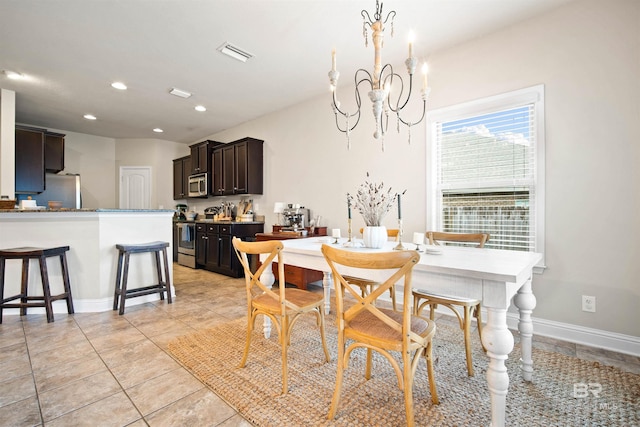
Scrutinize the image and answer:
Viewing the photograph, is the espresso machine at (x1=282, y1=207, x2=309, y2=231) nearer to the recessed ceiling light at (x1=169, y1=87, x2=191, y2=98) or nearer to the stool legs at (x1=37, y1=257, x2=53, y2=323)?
the recessed ceiling light at (x1=169, y1=87, x2=191, y2=98)

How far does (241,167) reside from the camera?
508 centimetres

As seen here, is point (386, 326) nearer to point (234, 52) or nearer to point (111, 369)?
point (111, 369)

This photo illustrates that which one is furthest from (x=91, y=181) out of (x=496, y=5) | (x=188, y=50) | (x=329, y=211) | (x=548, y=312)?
(x=548, y=312)

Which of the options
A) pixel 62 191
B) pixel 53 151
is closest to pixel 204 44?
pixel 53 151

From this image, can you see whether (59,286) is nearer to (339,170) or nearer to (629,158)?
(339,170)

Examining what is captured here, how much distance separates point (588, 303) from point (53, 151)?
24.7ft

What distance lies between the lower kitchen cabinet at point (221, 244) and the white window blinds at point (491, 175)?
3050 mm

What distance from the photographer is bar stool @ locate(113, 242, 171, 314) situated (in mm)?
3014

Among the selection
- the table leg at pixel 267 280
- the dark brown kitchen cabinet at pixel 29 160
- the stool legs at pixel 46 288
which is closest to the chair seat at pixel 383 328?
the table leg at pixel 267 280

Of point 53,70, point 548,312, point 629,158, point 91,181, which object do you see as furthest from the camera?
point 91,181

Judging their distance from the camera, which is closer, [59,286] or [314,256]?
[314,256]

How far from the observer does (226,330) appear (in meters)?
2.59

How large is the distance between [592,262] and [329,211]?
2751 millimetres

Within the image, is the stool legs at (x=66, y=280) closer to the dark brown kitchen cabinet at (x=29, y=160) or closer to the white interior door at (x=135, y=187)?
the dark brown kitchen cabinet at (x=29, y=160)
